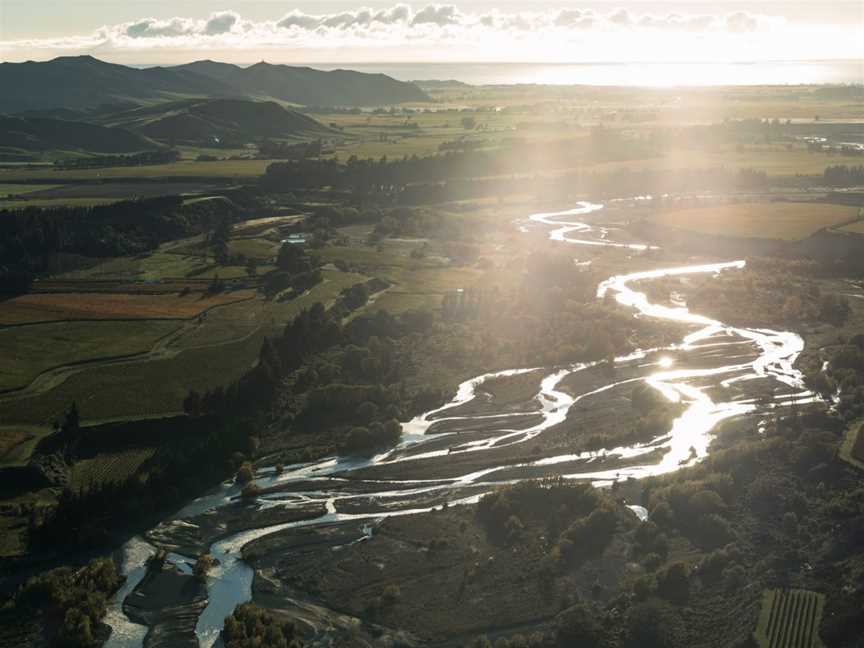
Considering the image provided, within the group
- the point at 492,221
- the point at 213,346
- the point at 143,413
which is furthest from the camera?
the point at 492,221

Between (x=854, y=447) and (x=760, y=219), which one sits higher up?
(x=760, y=219)

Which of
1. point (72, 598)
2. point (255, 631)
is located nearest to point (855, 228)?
point (255, 631)

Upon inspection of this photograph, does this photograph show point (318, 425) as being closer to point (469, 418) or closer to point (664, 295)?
point (469, 418)

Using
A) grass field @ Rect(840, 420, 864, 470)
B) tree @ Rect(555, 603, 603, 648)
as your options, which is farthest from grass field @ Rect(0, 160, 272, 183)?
tree @ Rect(555, 603, 603, 648)

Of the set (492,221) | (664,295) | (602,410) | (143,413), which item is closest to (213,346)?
(143,413)

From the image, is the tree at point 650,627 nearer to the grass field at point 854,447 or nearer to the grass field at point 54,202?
the grass field at point 854,447

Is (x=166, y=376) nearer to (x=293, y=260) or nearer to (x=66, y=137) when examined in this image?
(x=293, y=260)
